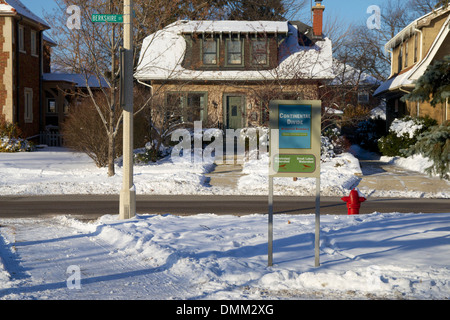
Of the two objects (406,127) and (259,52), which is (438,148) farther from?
(259,52)

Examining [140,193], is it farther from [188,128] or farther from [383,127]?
[383,127]

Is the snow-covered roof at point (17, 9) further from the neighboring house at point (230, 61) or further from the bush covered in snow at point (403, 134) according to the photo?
the bush covered in snow at point (403, 134)

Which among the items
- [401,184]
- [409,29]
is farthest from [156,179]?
[409,29]

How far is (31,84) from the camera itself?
33031 mm

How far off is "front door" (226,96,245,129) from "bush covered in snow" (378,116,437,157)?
7.49m

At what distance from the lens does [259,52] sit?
29.6 m

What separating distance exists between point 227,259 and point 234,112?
75.0ft

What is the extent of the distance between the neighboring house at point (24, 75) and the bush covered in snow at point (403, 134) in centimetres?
1606

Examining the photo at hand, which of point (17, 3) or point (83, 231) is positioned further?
point (17, 3)

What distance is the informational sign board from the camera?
7863 millimetres

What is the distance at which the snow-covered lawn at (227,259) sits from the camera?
6.71 m

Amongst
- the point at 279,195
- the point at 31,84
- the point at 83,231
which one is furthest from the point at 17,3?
the point at 83,231

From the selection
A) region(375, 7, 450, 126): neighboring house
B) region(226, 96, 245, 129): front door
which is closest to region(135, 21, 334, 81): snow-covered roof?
region(226, 96, 245, 129): front door
